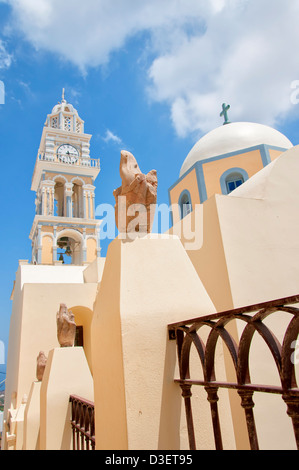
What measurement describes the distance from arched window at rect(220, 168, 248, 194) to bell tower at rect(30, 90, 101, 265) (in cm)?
1128

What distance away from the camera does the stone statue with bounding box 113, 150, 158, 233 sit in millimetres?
2324

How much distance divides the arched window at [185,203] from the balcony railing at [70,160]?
13.7 m

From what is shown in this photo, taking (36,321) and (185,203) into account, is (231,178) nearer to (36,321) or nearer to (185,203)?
(185,203)

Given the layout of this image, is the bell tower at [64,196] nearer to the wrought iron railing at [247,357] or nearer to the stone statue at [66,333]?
the stone statue at [66,333]

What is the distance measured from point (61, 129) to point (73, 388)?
69.1ft

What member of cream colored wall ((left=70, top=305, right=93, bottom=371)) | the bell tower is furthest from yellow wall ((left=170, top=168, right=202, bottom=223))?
the bell tower

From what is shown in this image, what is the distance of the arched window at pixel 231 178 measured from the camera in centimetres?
794

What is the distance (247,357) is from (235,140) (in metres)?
7.95

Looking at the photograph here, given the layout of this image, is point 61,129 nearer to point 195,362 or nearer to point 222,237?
point 222,237

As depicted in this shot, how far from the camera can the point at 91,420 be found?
291 centimetres

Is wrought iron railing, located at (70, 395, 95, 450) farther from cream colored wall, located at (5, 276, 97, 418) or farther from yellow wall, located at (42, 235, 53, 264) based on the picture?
yellow wall, located at (42, 235, 53, 264)

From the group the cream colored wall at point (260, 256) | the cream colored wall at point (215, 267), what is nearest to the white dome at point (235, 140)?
the cream colored wall at point (260, 256)

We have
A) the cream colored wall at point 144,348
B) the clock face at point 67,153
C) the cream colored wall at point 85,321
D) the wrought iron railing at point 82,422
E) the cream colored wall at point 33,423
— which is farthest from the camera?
the clock face at point 67,153

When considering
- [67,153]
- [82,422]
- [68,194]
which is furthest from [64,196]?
[82,422]
